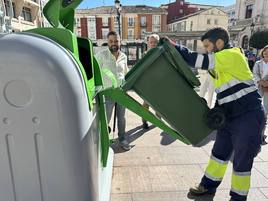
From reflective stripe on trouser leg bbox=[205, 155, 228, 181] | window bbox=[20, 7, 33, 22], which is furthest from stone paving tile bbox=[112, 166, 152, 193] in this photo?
window bbox=[20, 7, 33, 22]

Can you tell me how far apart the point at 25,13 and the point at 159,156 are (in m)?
28.3

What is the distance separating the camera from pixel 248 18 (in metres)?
38.8

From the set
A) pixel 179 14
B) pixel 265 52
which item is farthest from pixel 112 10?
pixel 265 52

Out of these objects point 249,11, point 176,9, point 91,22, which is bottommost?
point 91,22

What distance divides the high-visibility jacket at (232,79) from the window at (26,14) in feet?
91.2

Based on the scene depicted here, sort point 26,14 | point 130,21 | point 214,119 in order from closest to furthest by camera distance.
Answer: point 214,119 → point 26,14 → point 130,21

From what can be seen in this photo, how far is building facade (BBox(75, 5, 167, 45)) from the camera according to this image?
178ft

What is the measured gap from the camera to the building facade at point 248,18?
113 feet

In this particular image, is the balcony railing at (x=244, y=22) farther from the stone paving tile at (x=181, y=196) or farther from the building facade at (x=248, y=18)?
the stone paving tile at (x=181, y=196)

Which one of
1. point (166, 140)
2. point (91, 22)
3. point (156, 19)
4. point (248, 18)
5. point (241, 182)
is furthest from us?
point (156, 19)

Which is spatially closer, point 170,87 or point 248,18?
point 170,87

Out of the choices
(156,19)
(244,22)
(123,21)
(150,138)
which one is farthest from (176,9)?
(150,138)

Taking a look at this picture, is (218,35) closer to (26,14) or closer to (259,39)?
(26,14)

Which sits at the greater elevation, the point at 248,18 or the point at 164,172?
the point at 248,18
